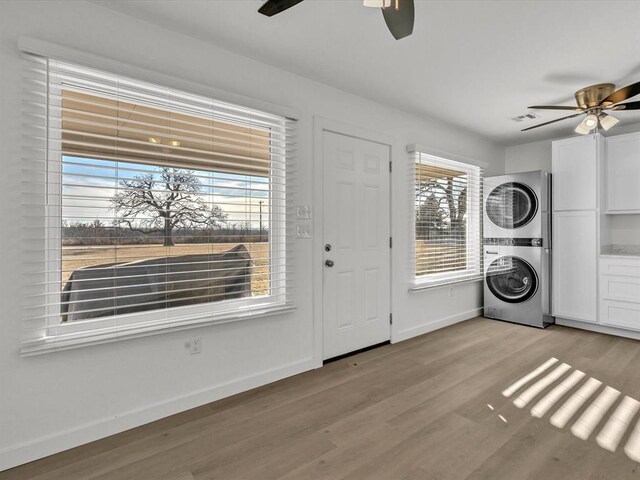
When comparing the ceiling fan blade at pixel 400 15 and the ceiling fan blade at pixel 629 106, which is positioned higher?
→ the ceiling fan blade at pixel 629 106

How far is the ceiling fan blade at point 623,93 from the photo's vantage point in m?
2.51

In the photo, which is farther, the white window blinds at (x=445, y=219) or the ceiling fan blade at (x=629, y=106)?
the white window blinds at (x=445, y=219)

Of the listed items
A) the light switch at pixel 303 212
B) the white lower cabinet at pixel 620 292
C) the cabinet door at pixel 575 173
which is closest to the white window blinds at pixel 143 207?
the light switch at pixel 303 212

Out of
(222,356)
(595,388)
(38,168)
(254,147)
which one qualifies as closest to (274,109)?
(254,147)

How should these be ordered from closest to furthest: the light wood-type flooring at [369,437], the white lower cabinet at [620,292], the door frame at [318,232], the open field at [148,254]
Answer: the light wood-type flooring at [369,437] < the open field at [148,254] < the door frame at [318,232] < the white lower cabinet at [620,292]

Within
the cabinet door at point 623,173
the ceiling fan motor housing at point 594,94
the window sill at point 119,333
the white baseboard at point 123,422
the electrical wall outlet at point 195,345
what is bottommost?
the white baseboard at point 123,422

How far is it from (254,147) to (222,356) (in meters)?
1.60

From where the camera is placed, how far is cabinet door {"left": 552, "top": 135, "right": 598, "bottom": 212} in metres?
4.02

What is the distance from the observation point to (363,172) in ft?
11.2

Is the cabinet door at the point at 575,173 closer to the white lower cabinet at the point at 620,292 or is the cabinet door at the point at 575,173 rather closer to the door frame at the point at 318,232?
the white lower cabinet at the point at 620,292

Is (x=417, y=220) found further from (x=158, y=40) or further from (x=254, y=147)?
(x=158, y=40)

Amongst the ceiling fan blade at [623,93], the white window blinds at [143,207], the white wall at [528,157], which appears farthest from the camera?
the white wall at [528,157]

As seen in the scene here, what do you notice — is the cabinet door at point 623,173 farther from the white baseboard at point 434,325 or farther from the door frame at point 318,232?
the door frame at point 318,232

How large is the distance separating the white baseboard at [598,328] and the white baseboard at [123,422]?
3756 millimetres
